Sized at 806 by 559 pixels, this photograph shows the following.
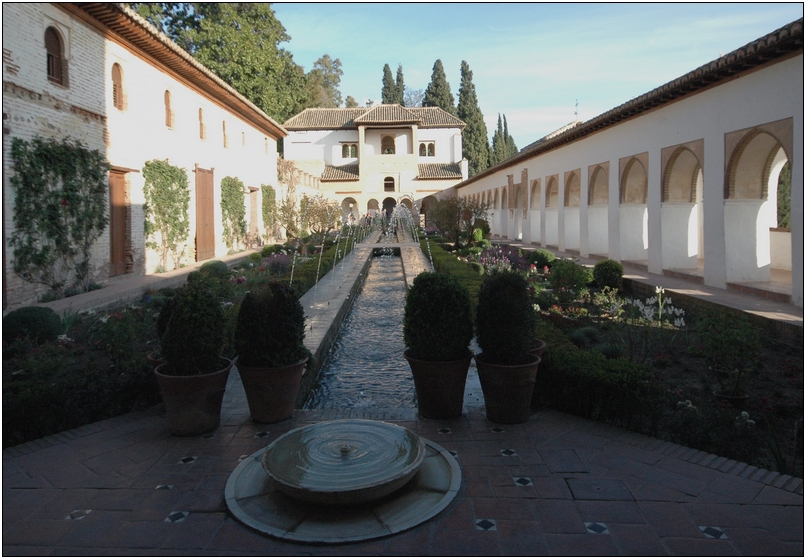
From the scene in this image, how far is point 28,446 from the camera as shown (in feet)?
13.6

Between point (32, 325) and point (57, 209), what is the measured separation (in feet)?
13.4

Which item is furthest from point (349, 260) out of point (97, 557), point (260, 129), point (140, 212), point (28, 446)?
point (97, 557)

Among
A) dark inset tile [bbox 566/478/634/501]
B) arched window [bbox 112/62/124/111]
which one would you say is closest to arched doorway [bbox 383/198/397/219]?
arched window [bbox 112/62/124/111]

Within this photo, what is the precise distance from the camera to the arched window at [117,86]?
12491 millimetres

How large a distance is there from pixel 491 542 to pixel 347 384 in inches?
148

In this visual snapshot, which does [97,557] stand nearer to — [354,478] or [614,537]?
[354,478]

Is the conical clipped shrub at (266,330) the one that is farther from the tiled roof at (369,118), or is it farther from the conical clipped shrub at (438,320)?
the tiled roof at (369,118)

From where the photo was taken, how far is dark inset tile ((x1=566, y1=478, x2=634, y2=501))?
10.9ft

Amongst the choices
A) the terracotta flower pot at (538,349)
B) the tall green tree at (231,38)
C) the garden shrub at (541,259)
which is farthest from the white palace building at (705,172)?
the tall green tree at (231,38)

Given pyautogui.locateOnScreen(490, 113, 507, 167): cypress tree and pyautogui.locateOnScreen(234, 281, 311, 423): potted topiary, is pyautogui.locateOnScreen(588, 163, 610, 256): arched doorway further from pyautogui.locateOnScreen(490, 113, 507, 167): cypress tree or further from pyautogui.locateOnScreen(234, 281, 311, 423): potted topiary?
pyautogui.locateOnScreen(490, 113, 507, 167): cypress tree

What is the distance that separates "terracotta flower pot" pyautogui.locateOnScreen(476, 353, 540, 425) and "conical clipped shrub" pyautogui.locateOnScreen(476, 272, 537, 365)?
0.09 m

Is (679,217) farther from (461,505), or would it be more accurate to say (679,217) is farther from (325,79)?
(325,79)

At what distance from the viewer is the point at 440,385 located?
179 inches

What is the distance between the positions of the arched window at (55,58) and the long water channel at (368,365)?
6596mm
